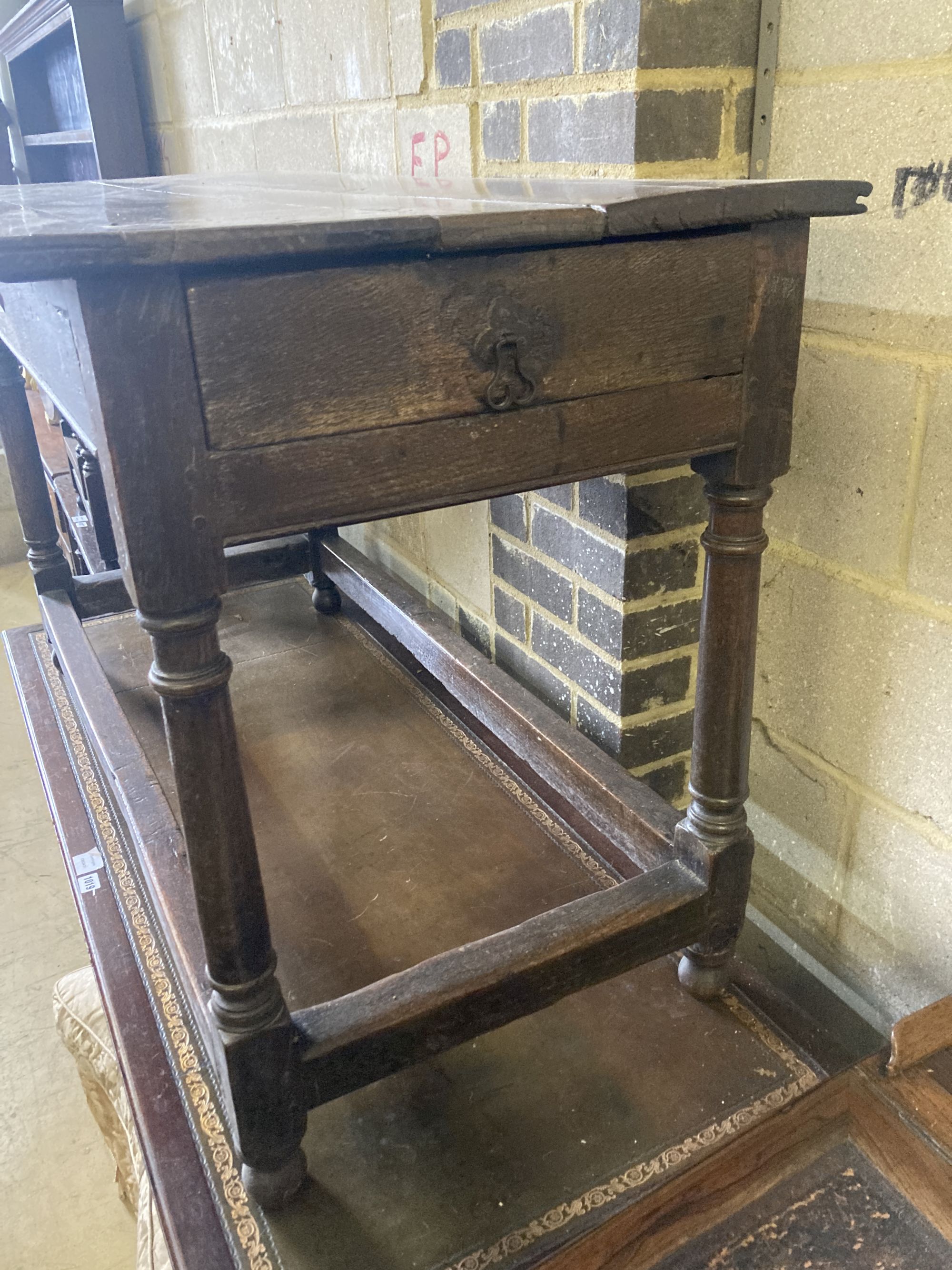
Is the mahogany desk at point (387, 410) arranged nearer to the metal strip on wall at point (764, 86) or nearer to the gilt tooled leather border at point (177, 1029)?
the gilt tooled leather border at point (177, 1029)

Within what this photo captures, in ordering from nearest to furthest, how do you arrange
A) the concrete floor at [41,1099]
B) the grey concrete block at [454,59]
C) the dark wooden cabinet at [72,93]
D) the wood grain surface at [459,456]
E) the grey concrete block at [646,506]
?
the wood grain surface at [459,456]
the grey concrete block at [646,506]
the grey concrete block at [454,59]
the concrete floor at [41,1099]
the dark wooden cabinet at [72,93]

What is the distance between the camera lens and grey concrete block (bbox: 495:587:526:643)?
1.65 metres

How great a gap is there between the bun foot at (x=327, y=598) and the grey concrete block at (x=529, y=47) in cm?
106

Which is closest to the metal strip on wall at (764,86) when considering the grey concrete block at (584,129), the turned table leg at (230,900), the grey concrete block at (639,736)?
the grey concrete block at (584,129)

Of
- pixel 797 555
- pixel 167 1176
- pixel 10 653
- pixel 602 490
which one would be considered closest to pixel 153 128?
pixel 10 653

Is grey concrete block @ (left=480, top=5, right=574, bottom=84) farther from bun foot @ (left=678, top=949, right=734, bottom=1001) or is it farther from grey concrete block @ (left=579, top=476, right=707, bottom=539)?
bun foot @ (left=678, top=949, right=734, bottom=1001)

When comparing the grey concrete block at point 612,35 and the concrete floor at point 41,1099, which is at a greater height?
the grey concrete block at point 612,35

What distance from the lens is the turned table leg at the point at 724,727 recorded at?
3.22 ft

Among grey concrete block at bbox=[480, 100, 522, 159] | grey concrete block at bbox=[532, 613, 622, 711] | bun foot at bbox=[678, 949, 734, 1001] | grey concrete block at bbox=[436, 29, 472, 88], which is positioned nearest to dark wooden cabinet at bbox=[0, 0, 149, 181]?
grey concrete block at bbox=[436, 29, 472, 88]

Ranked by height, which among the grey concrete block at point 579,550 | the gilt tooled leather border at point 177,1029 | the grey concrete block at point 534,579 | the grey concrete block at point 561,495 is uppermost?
the grey concrete block at point 561,495

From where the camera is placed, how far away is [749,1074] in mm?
1095

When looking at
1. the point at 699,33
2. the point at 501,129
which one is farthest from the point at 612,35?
the point at 501,129

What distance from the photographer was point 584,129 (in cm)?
120

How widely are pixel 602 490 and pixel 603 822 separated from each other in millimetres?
430
